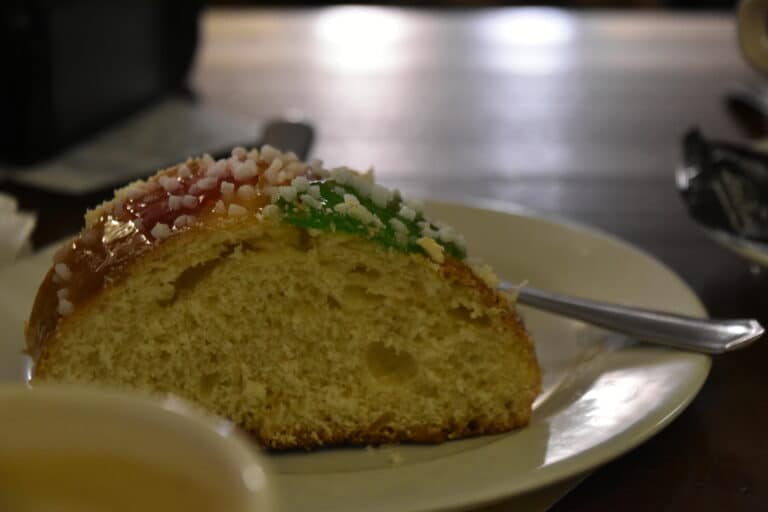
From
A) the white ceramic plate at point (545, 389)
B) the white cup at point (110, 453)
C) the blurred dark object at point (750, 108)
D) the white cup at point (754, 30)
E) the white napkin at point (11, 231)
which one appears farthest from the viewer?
the blurred dark object at point (750, 108)

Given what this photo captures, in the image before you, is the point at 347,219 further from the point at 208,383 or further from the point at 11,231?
the point at 11,231

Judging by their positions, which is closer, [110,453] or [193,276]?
[110,453]

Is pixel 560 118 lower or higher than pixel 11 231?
lower

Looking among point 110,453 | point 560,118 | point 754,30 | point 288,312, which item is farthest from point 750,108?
point 110,453

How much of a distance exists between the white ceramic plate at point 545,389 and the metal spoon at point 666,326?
0.06 feet

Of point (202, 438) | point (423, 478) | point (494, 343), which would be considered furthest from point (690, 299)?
point (202, 438)

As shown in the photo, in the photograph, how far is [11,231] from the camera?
127cm

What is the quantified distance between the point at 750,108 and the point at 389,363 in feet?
5.05

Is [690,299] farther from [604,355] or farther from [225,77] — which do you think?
[225,77]

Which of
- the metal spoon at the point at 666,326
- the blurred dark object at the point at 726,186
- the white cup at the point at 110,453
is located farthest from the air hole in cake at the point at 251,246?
the blurred dark object at the point at 726,186

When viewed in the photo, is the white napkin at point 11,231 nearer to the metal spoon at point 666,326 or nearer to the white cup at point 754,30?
the metal spoon at point 666,326

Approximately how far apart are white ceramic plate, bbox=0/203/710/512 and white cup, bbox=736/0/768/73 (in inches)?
22.4

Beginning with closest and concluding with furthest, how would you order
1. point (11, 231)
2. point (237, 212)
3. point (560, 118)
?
point (237, 212), point (11, 231), point (560, 118)

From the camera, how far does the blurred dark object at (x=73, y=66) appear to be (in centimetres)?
169
